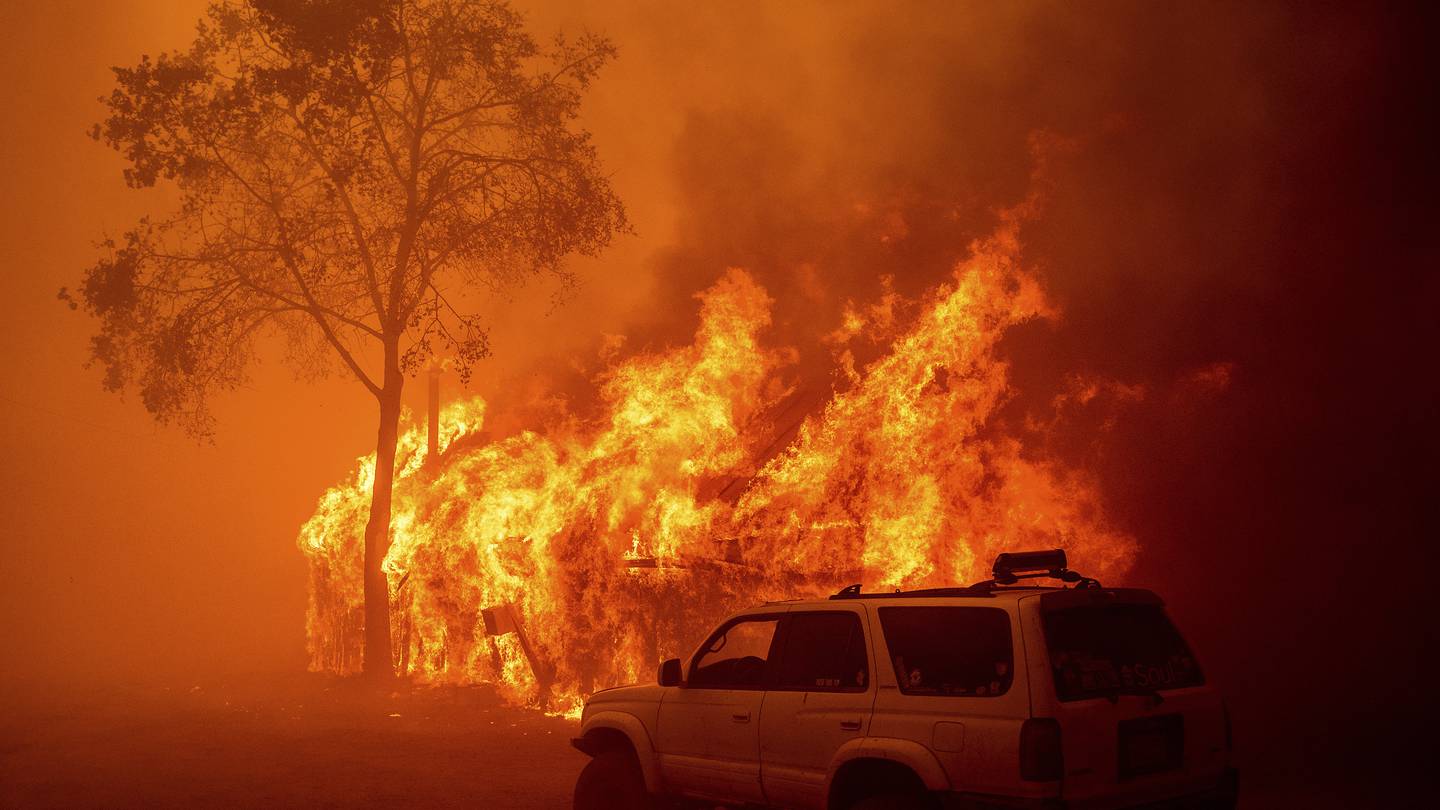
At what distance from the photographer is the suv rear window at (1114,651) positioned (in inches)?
209

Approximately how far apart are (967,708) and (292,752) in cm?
1014

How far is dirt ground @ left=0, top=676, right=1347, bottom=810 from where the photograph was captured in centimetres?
988

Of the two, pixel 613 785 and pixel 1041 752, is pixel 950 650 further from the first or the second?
pixel 613 785

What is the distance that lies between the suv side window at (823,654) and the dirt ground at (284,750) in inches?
152

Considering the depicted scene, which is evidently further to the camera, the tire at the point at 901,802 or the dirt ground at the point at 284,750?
the dirt ground at the point at 284,750

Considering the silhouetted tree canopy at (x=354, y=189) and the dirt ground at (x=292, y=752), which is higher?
Result: the silhouetted tree canopy at (x=354, y=189)

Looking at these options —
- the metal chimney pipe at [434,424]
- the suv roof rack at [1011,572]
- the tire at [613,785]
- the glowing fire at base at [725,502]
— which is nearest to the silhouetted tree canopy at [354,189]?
the metal chimney pipe at [434,424]

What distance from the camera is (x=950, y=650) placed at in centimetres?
567

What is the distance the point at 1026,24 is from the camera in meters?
18.3

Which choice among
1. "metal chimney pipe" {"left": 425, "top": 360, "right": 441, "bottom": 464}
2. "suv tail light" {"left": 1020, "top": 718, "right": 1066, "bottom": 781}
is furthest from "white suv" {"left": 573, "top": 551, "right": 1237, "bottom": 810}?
"metal chimney pipe" {"left": 425, "top": 360, "right": 441, "bottom": 464}

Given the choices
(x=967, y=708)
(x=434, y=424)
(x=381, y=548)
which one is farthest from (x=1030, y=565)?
(x=434, y=424)

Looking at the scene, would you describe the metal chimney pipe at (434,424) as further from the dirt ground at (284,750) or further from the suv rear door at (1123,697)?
the suv rear door at (1123,697)

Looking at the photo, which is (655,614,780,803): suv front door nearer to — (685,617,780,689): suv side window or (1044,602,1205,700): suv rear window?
(685,617,780,689): suv side window

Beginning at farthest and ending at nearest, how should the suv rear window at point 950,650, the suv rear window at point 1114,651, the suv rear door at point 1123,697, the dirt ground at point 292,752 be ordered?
1. the dirt ground at point 292,752
2. the suv rear window at point 950,650
3. the suv rear window at point 1114,651
4. the suv rear door at point 1123,697
